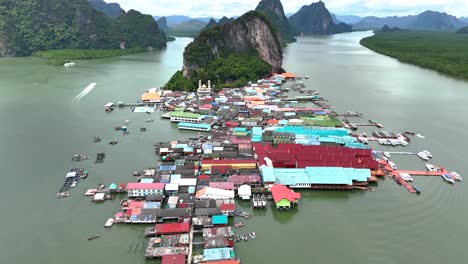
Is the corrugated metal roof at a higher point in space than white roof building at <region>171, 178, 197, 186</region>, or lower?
lower

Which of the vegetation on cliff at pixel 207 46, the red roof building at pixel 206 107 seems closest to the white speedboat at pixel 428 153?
the red roof building at pixel 206 107

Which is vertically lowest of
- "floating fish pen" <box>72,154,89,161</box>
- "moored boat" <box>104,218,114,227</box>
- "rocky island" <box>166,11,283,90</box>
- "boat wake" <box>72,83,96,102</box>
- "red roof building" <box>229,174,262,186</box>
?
"moored boat" <box>104,218,114,227</box>

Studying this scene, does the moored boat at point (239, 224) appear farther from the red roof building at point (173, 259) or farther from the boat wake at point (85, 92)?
the boat wake at point (85, 92)

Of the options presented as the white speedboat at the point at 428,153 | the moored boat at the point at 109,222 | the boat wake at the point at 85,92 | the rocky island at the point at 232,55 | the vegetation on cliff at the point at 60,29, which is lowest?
the white speedboat at the point at 428,153

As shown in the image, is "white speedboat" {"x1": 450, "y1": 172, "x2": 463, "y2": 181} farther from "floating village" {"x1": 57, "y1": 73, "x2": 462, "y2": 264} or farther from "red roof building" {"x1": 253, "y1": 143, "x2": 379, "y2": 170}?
"red roof building" {"x1": 253, "y1": 143, "x2": 379, "y2": 170}

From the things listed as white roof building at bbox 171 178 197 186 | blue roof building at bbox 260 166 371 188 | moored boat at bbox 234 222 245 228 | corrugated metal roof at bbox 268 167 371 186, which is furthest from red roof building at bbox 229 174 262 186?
moored boat at bbox 234 222 245 228

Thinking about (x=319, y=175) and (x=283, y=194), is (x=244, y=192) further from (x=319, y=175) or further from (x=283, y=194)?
(x=319, y=175)

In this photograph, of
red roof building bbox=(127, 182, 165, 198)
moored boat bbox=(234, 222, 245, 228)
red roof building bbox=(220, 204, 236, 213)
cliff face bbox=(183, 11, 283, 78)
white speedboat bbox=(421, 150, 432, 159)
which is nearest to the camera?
moored boat bbox=(234, 222, 245, 228)

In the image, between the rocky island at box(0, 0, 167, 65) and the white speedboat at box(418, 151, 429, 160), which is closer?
the white speedboat at box(418, 151, 429, 160)
